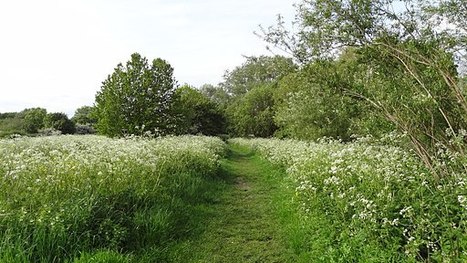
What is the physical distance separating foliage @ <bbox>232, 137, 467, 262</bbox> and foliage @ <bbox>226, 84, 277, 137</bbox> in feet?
123

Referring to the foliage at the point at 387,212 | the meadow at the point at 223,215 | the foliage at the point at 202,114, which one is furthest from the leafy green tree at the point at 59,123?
the foliage at the point at 387,212

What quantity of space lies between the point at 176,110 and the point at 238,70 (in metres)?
56.4

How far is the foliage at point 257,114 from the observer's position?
45.7 meters

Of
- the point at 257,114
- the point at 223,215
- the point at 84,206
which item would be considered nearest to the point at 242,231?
the point at 223,215

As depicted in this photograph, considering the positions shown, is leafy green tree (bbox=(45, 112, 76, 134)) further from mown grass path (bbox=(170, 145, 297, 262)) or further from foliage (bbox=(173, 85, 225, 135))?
mown grass path (bbox=(170, 145, 297, 262))

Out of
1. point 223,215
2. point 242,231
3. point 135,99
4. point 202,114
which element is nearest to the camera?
point 242,231

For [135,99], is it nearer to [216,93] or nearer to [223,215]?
[223,215]

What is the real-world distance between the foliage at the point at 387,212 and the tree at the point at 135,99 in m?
17.5

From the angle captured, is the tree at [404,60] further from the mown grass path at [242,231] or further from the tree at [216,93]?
the tree at [216,93]

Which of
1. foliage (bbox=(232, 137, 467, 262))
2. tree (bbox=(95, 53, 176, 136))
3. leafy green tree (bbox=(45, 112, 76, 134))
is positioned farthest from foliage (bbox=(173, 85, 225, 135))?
foliage (bbox=(232, 137, 467, 262))

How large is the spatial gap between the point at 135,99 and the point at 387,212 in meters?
22.0

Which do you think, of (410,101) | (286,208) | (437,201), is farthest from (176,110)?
(437,201)

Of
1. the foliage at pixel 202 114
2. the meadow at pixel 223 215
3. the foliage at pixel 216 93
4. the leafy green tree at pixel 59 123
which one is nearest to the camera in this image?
the meadow at pixel 223 215

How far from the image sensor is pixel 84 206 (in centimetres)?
586
